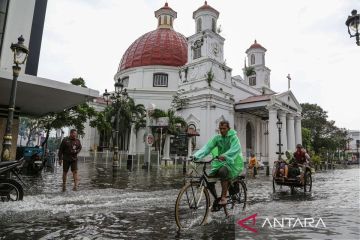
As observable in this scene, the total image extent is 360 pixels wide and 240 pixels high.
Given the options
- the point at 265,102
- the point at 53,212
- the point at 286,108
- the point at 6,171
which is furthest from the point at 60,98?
the point at 286,108

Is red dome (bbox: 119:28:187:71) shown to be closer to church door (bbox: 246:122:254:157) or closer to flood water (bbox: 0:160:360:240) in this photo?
church door (bbox: 246:122:254:157)

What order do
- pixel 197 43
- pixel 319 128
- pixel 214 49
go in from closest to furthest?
pixel 214 49
pixel 197 43
pixel 319 128

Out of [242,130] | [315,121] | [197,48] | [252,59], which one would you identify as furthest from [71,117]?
[315,121]

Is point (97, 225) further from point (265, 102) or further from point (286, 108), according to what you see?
point (286, 108)

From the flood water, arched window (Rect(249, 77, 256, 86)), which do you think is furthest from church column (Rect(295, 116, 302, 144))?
the flood water

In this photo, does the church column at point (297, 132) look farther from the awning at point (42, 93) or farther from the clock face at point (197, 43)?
the awning at point (42, 93)

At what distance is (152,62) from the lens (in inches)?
1480

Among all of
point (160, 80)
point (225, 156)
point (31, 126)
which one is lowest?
point (225, 156)

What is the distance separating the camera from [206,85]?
32500 mm

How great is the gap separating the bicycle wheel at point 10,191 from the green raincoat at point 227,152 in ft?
13.2

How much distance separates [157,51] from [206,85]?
1011 cm

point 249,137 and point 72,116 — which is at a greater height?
point 249,137

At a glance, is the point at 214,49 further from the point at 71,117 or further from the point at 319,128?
the point at 319,128

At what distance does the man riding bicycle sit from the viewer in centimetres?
464
